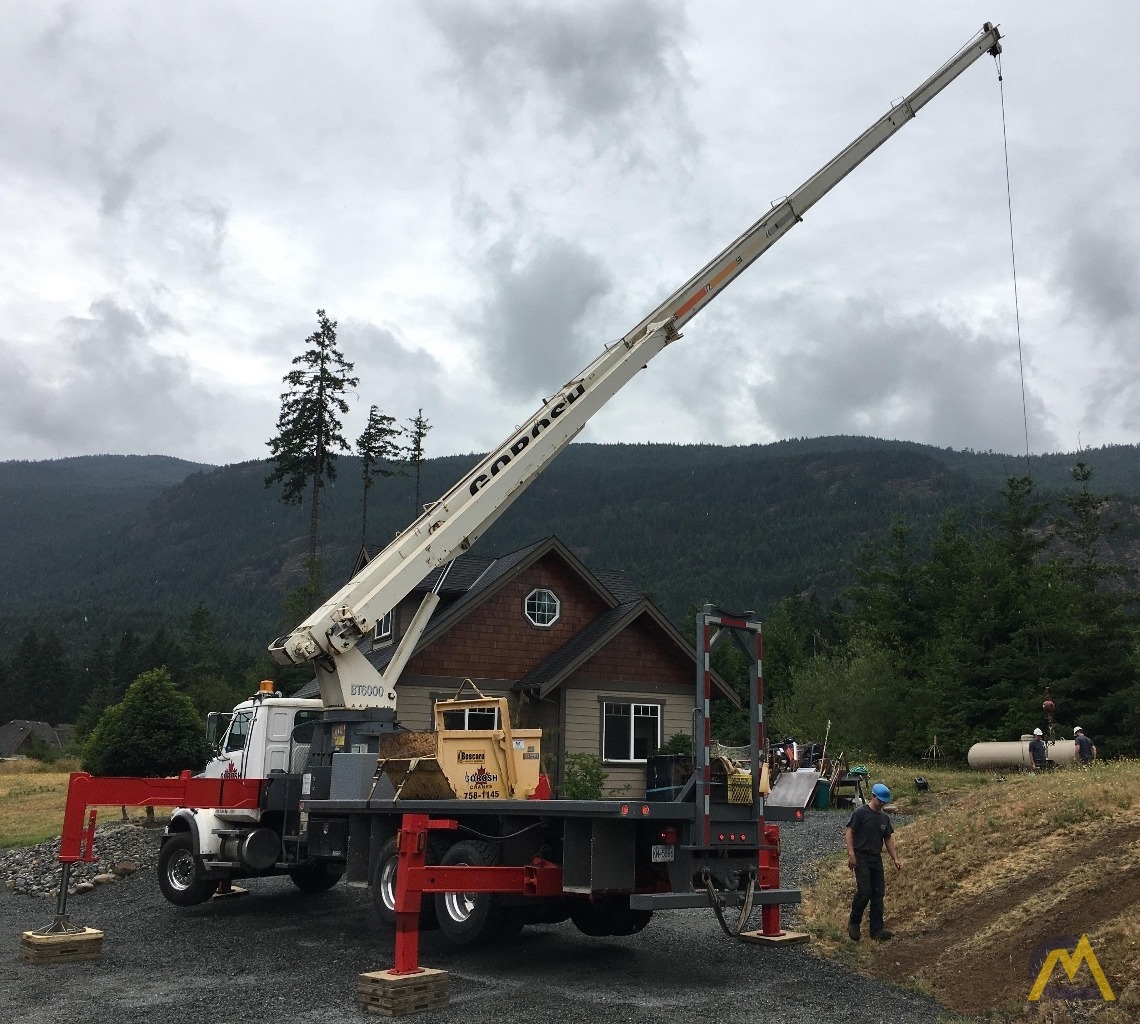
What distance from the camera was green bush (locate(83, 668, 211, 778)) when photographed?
1196 inches

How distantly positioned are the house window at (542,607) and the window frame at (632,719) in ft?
7.65

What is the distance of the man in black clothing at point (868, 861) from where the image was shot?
12227 millimetres

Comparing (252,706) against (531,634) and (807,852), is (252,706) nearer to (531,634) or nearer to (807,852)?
(807,852)

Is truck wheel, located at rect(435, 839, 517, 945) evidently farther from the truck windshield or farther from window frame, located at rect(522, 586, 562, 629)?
window frame, located at rect(522, 586, 562, 629)

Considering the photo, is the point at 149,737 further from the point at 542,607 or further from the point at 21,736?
the point at 21,736

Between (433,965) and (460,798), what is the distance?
178cm

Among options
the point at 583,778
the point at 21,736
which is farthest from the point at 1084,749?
the point at 21,736

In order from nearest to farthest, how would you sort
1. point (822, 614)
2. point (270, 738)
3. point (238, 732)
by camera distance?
point (270, 738) → point (238, 732) → point (822, 614)

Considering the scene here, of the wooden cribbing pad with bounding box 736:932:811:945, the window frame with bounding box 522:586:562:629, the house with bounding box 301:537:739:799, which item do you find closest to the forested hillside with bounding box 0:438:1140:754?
the window frame with bounding box 522:586:562:629

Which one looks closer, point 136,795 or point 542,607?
point 136,795

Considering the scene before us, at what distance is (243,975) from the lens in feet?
38.5

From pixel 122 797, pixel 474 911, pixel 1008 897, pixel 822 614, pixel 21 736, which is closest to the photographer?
pixel 474 911

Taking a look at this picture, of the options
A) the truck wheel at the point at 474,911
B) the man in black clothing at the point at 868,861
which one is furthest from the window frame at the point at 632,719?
the truck wheel at the point at 474,911

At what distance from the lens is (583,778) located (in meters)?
24.8
